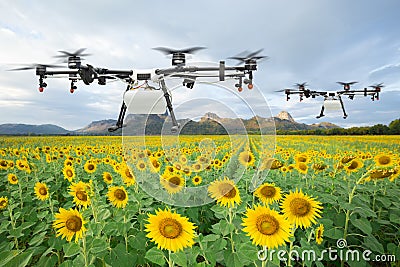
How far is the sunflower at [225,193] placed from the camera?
2443 millimetres

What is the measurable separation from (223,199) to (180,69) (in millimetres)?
2091

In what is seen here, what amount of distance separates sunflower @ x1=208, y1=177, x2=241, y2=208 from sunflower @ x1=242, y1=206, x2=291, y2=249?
0.50 m

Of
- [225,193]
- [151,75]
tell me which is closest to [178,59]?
[151,75]

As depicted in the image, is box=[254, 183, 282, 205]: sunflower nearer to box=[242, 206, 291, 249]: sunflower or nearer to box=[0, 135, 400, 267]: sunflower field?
box=[0, 135, 400, 267]: sunflower field

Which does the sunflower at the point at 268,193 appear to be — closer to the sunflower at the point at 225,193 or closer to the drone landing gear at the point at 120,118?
the sunflower at the point at 225,193

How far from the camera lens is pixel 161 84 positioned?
407cm

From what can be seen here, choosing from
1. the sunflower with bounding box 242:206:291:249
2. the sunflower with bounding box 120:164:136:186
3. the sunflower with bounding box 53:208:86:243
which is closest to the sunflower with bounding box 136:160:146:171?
the sunflower with bounding box 120:164:136:186

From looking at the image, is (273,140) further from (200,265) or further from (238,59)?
(238,59)

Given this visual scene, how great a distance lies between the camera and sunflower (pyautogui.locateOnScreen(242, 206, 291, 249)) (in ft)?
6.12

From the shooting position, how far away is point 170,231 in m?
1.85

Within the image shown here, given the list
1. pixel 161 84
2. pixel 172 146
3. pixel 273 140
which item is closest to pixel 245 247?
pixel 273 140

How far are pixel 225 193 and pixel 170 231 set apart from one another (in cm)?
76

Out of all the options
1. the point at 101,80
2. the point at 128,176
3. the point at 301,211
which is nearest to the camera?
the point at 301,211

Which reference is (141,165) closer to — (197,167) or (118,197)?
(118,197)
